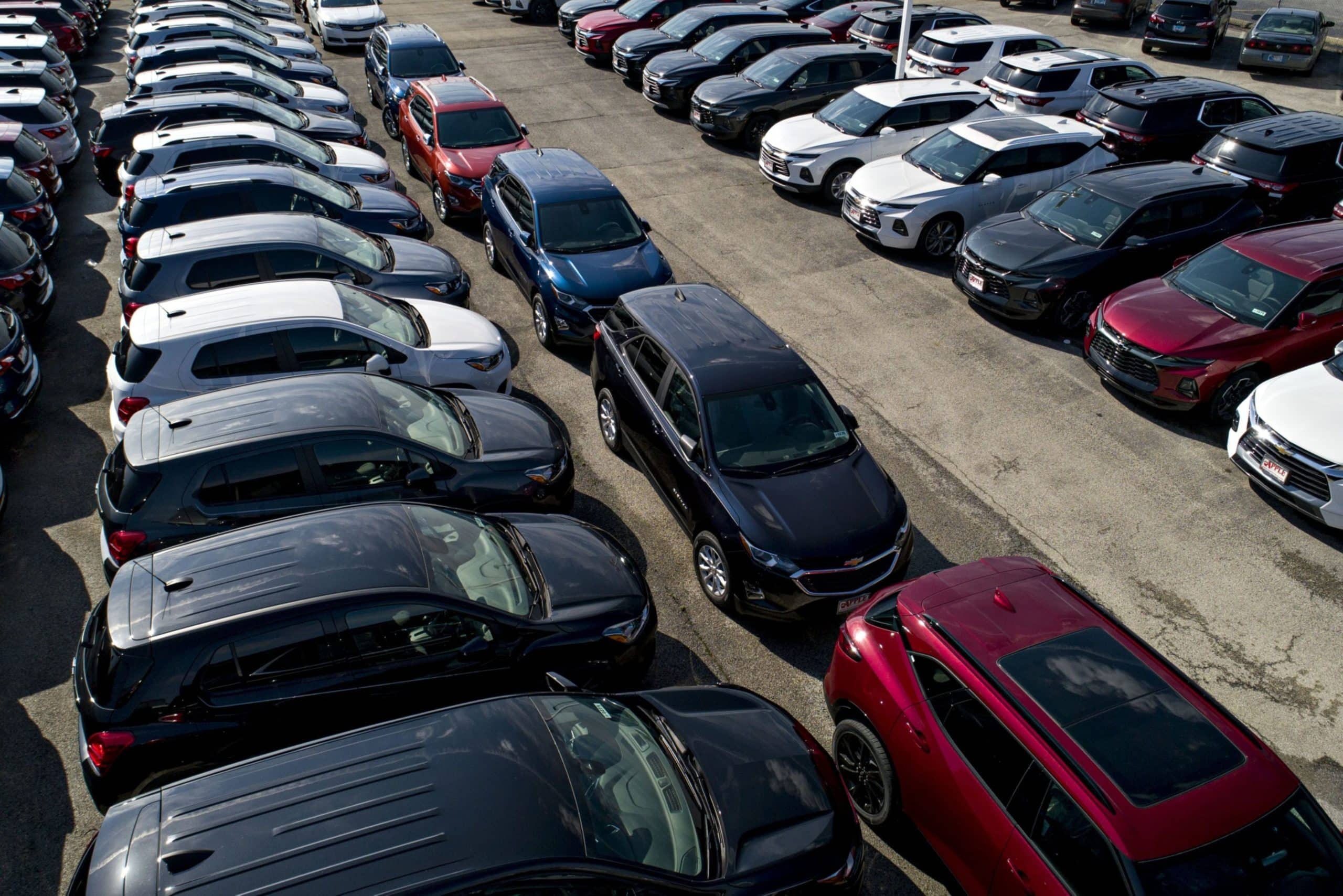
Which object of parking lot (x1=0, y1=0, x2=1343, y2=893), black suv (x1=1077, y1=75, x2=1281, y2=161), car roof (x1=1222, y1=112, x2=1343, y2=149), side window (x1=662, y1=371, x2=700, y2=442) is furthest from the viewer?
black suv (x1=1077, y1=75, x2=1281, y2=161)

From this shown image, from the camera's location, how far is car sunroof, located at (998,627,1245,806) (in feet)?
15.5

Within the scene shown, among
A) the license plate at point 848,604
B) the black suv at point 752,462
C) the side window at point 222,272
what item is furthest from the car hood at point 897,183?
the side window at point 222,272

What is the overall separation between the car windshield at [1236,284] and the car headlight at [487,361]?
774cm

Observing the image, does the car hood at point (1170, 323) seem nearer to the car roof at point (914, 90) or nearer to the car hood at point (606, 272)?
the car hood at point (606, 272)

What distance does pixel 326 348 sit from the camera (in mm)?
8266

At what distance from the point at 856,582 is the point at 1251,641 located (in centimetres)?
337

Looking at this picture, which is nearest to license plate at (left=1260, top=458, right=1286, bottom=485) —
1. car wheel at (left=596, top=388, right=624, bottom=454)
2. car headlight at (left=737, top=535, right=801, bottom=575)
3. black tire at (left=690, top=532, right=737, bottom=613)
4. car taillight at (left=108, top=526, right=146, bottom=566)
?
car headlight at (left=737, top=535, right=801, bottom=575)

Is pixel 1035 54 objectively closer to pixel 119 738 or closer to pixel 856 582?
pixel 856 582

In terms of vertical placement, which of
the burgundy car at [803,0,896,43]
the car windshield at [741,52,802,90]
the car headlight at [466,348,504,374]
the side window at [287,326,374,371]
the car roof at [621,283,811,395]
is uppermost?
the burgundy car at [803,0,896,43]

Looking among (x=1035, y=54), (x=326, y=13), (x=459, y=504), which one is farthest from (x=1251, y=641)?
(x=326, y=13)

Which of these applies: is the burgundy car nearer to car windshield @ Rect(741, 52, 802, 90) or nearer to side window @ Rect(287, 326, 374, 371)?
car windshield @ Rect(741, 52, 802, 90)

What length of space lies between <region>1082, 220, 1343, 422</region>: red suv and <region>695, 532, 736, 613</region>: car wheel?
5.67 meters

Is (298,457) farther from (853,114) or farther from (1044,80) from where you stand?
(1044,80)

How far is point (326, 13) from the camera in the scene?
915 inches
